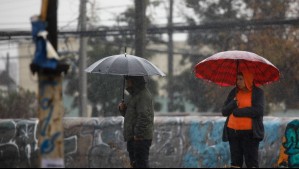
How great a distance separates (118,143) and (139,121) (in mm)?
3739

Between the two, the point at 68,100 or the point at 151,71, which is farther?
the point at 68,100

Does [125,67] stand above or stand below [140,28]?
below

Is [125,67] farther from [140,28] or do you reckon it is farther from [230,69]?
[140,28]

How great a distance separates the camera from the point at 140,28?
1405 cm

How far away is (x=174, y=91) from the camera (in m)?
39.8

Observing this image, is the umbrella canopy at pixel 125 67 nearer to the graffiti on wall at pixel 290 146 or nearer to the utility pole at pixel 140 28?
the graffiti on wall at pixel 290 146

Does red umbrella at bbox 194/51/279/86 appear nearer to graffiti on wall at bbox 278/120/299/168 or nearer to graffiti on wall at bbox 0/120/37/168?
graffiti on wall at bbox 278/120/299/168

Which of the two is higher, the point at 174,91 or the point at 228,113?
the point at 228,113

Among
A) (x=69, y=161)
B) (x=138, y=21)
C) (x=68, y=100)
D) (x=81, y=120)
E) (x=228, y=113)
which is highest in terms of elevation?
(x=138, y=21)

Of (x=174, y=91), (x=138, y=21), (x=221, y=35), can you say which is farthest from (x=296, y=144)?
(x=174, y=91)

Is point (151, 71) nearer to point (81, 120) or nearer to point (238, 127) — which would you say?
point (238, 127)

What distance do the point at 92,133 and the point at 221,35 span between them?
22.1 metres

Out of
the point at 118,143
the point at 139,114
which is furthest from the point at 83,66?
the point at 139,114

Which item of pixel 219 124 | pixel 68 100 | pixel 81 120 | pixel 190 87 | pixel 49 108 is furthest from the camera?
pixel 68 100
